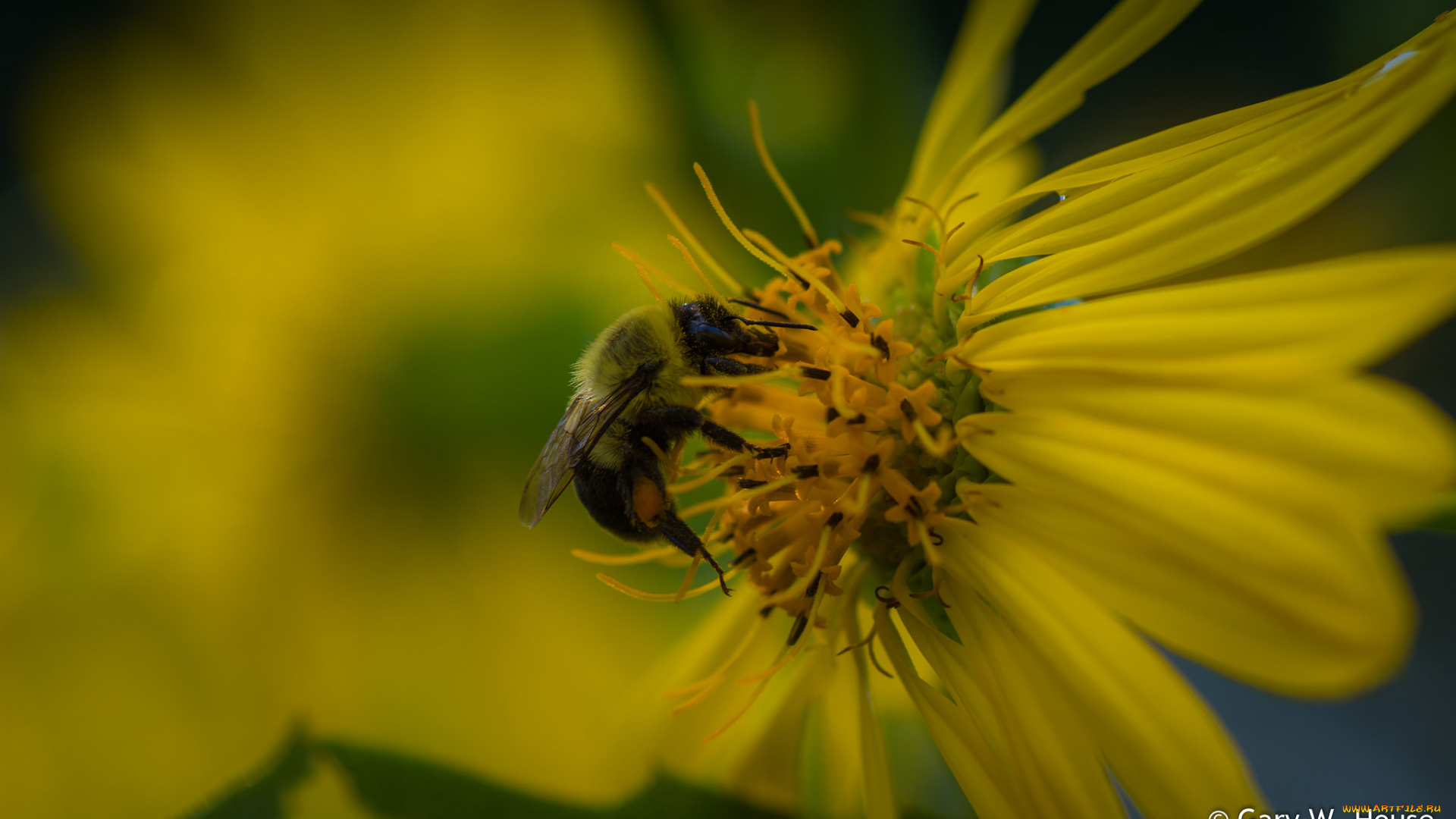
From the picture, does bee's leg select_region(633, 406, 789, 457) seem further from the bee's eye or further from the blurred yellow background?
the blurred yellow background

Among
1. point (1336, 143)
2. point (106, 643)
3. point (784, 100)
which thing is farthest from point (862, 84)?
point (106, 643)

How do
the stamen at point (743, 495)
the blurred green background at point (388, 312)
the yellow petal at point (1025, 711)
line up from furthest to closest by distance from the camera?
the blurred green background at point (388, 312) → the stamen at point (743, 495) → the yellow petal at point (1025, 711)

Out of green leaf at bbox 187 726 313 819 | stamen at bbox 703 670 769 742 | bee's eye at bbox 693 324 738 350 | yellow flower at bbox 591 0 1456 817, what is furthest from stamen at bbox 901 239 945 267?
green leaf at bbox 187 726 313 819

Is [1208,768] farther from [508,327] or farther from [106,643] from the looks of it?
[106,643]

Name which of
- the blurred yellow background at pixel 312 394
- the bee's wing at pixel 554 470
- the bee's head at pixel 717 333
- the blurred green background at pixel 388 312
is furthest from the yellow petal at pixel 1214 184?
the blurred yellow background at pixel 312 394

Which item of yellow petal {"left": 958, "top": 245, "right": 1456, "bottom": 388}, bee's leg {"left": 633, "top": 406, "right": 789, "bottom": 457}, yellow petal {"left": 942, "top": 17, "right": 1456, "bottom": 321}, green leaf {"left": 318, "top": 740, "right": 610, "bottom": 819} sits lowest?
green leaf {"left": 318, "top": 740, "right": 610, "bottom": 819}

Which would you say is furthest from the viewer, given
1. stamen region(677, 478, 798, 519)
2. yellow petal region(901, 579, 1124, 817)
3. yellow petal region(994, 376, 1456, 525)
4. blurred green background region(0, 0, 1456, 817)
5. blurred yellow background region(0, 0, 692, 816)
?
blurred yellow background region(0, 0, 692, 816)

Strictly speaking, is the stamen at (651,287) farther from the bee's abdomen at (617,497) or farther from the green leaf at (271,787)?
the green leaf at (271,787)
